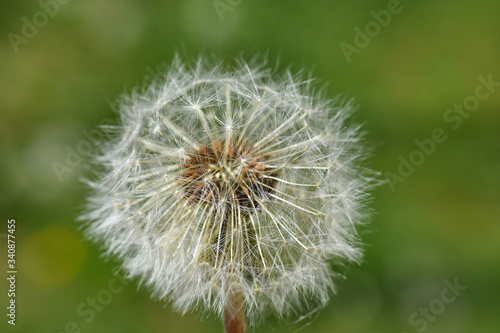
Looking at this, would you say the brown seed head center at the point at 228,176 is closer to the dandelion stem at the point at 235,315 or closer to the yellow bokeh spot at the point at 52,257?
the dandelion stem at the point at 235,315

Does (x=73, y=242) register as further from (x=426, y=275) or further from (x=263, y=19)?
(x=426, y=275)

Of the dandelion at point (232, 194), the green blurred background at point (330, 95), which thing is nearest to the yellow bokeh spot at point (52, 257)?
the green blurred background at point (330, 95)

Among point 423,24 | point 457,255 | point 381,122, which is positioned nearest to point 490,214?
point 457,255

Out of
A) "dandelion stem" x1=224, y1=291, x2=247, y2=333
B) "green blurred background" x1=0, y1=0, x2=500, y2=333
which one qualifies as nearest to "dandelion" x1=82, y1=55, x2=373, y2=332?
"dandelion stem" x1=224, y1=291, x2=247, y2=333

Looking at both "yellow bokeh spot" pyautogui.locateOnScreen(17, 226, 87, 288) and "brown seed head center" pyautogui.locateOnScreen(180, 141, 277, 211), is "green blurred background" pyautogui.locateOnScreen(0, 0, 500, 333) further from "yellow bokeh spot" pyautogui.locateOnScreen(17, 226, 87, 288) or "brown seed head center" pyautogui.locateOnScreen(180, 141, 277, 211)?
"brown seed head center" pyautogui.locateOnScreen(180, 141, 277, 211)

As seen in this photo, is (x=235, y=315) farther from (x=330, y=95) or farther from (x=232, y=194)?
(x=330, y=95)
